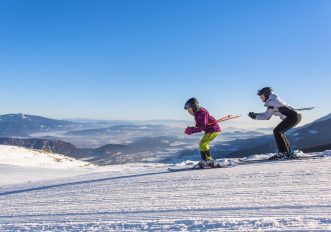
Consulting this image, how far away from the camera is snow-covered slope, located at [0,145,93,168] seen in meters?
20.7

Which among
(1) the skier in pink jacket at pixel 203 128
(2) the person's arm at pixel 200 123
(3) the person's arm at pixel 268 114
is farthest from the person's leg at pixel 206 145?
(3) the person's arm at pixel 268 114

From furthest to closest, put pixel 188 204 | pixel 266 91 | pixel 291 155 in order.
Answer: pixel 266 91 < pixel 291 155 < pixel 188 204

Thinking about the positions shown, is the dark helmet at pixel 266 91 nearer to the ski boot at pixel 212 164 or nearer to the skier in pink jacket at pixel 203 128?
the skier in pink jacket at pixel 203 128

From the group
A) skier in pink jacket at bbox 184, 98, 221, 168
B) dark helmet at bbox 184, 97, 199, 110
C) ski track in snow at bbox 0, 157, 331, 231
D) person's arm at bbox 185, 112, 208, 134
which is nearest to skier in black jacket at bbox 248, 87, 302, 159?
skier in pink jacket at bbox 184, 98, 221, 168

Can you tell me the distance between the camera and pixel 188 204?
234 inches

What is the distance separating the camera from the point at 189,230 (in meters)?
4.58

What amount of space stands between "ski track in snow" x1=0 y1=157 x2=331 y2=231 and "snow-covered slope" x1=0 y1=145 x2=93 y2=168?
1197 centimetres

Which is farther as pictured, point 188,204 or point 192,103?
point 192,103

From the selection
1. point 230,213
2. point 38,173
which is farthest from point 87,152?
point 230,213

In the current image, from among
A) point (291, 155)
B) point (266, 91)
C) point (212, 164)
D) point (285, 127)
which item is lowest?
point (212, 164)

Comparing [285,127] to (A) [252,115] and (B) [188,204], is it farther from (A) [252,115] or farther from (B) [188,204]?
(B) [188,204]

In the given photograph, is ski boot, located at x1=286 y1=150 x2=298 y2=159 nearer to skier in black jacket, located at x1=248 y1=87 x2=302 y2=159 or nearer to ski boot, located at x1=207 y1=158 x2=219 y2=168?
skier in black jacket, located at x1=248 y1=87 x2=302 y2=159

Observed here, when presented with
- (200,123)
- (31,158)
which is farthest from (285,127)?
(31,158)

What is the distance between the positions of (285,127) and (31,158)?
50.7 ft
